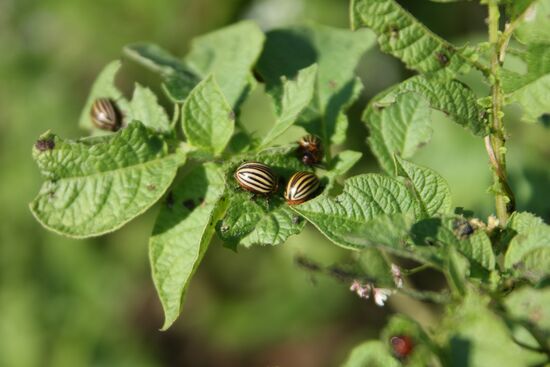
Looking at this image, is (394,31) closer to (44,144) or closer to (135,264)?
(44,144)

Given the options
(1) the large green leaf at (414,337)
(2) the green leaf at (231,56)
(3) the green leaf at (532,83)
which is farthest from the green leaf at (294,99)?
(1) the large green leaf at (414,337)

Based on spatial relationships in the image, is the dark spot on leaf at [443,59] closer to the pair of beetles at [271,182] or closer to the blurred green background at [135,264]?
the pair of beetles at [271,182]

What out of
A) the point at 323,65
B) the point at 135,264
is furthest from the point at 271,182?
the point at 135,264

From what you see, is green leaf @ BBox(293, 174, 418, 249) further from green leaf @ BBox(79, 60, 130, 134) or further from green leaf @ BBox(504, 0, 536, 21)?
green leaf @ BBox(79, 60, 130, 134)

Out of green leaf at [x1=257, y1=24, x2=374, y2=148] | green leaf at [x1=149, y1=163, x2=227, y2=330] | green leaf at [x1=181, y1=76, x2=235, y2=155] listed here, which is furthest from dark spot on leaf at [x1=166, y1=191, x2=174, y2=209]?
green leaf at [x1=257, y1=24, x2=374, y2=148]

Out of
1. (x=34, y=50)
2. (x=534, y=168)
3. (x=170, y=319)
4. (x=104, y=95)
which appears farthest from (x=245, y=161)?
(x=34, y=50)
